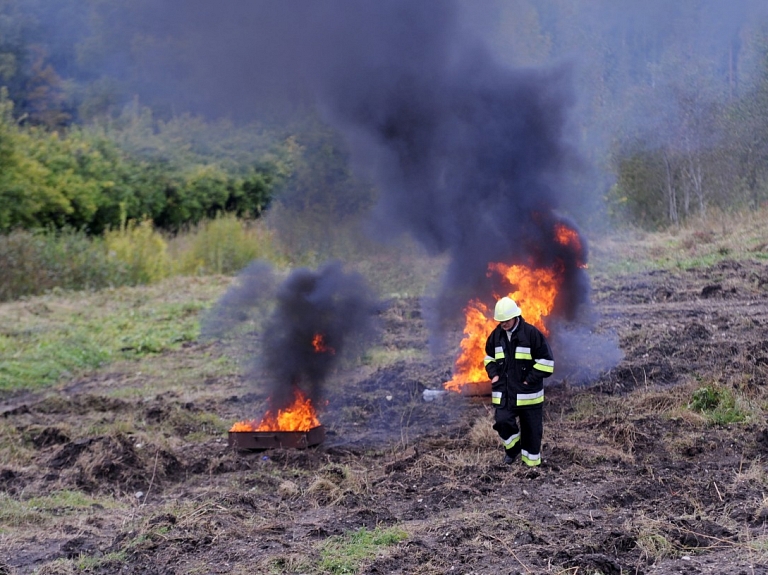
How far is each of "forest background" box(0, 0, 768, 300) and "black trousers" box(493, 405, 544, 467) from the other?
4.28 m

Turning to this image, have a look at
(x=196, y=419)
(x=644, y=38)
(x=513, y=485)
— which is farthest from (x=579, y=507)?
(x=644, y=38)

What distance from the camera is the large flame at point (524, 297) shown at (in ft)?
32.6

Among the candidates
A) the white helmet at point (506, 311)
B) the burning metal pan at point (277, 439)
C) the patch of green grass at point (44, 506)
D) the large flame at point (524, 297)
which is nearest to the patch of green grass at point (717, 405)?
the large flame at point (524, 297)

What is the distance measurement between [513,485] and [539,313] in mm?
3279

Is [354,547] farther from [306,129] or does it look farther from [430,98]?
[306,129]

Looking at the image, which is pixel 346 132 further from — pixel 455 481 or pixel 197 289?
pixel 197 289

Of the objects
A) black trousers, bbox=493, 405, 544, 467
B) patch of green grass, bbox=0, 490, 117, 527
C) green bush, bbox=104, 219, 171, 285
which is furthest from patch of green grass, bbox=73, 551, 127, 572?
green bush, bbox=104, 219, 171, 285

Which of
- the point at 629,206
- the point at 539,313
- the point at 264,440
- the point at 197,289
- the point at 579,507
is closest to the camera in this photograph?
the point at 579,507

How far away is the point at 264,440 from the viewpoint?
859cm

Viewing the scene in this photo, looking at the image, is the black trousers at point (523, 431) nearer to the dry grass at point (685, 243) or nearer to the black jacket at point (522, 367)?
the black jacket at point (522, 367)

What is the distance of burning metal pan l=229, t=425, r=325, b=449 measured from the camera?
28.0 feet

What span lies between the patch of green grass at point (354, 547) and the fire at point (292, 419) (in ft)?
9.17

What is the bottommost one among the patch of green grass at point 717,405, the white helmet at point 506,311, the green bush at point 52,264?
the patch of green grass at point 717,405

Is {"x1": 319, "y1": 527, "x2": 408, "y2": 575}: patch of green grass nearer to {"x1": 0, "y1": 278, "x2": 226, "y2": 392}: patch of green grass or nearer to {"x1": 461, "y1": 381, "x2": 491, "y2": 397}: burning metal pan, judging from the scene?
{"x1": 461, "y1": 381, "x2": 491, "y2": 397}: burning metal pan
